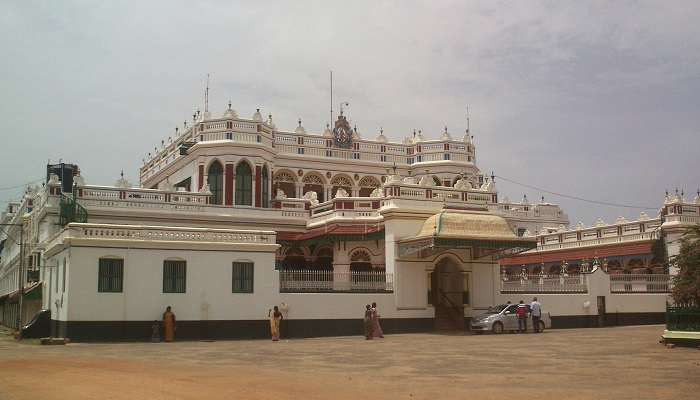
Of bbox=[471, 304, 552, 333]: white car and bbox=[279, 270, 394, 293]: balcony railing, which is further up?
bbox=[279, 270, 394, 293]: balcony railing

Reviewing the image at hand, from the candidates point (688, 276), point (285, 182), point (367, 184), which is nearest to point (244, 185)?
point (285, 182)

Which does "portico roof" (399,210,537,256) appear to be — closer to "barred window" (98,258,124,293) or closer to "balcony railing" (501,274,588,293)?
"balcony railing" (501,274,588,293)

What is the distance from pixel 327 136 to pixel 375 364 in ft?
90.0

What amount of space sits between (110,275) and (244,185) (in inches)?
559

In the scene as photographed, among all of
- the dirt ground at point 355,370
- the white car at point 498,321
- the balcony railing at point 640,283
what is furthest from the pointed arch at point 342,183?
the dirt ground at point 355,370

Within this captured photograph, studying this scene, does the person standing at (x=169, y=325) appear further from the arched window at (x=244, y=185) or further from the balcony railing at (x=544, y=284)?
the balcony railing at (x=544, y=284)

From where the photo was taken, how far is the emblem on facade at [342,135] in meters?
43.3

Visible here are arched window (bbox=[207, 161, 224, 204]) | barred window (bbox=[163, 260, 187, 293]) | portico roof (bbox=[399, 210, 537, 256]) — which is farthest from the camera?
arched window (bbox=[207, 161, 224, 204])

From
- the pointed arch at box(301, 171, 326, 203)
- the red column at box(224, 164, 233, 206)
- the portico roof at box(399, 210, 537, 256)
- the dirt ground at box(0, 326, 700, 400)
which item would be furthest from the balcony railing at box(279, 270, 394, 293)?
the pointed arch at box(301, 171, 326, 203)

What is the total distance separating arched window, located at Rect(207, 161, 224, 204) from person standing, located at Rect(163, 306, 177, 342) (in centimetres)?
1351

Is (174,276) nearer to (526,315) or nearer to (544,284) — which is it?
(526,315)

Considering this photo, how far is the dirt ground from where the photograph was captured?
39.0 ft

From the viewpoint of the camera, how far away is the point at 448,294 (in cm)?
3262

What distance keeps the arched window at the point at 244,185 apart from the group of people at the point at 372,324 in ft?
43.8
